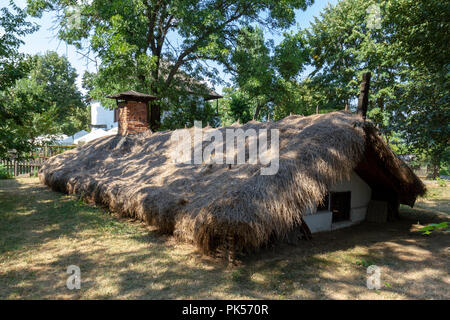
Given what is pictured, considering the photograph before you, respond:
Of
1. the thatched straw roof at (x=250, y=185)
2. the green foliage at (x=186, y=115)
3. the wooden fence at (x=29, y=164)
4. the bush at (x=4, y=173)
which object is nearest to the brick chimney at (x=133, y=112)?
the thatched straw roof at (x=250, y=185)

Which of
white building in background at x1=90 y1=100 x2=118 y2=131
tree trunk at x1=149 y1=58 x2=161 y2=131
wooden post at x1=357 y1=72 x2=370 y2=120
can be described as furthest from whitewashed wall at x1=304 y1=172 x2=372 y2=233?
white building in background at x1=90 y1=100 x2=118 y2=131

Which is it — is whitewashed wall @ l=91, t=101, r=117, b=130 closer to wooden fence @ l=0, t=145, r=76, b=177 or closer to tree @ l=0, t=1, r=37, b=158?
wooden fence @ l=0, t=145, r=76, b=177

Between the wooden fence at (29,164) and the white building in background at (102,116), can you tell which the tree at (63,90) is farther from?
the wooden fence at (29,164)

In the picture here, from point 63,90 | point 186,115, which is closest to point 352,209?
point 186,115

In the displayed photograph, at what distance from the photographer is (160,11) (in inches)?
630

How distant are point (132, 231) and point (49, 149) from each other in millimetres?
14131

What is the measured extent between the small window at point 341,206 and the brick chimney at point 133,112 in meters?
7.59

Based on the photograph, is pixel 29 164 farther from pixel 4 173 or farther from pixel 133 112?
pixel 133 112

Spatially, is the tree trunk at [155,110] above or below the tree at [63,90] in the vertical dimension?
below

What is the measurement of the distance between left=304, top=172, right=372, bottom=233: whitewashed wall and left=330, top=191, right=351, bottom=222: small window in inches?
4.6

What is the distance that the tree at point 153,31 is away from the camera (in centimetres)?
1365

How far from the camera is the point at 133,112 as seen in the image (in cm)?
1143

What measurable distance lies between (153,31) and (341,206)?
13.8 meters

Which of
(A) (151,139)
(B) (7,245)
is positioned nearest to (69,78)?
(A) (151,139)
